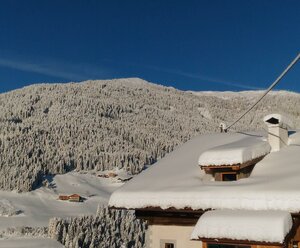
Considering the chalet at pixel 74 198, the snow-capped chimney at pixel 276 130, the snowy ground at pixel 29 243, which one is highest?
the chalet at pixel 74 198

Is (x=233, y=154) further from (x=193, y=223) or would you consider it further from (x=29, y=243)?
(x=29, y=243)

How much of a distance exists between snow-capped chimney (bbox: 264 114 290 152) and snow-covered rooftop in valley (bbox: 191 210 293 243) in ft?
14.4

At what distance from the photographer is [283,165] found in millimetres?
12367

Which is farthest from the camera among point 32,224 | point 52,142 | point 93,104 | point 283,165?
point 93,104

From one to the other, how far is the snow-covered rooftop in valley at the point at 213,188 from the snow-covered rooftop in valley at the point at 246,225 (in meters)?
0.34

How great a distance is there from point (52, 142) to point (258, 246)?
139416 millimetres

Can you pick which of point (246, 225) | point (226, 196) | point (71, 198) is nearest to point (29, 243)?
point (71, 198)

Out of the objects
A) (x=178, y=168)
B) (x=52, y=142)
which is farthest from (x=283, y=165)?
(x=52, y=142)

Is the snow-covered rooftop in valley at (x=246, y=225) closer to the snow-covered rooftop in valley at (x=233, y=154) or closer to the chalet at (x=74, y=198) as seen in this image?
the snow-covered rooftop in valley at (x=233, y=154)

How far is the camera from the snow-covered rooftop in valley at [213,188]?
1030 cm

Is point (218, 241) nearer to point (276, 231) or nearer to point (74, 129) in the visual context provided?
point (276, 231)

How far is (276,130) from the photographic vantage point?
14.1 metres

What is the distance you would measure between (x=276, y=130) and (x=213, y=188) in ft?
13.0

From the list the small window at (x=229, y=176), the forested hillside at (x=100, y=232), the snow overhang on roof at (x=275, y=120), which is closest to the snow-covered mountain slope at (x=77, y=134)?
the forested hillside at (x=100, y=232)
